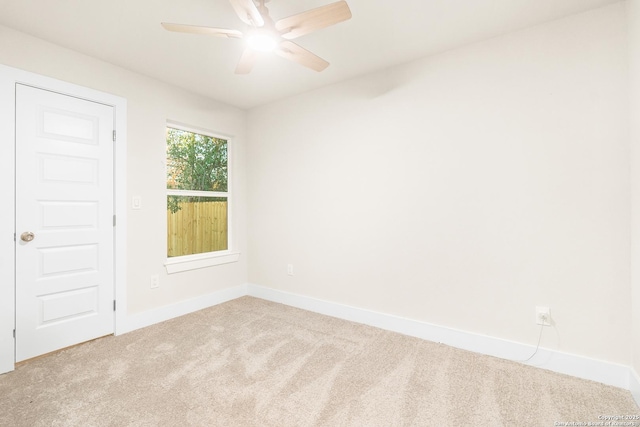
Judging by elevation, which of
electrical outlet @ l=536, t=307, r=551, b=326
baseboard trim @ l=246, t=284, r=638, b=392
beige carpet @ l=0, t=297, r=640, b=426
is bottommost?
beige carpet @ l=0, t=297, r=640, b=426

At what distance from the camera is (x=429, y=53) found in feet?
7.84

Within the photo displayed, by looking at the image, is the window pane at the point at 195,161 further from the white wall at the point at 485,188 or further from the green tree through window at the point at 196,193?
the white wall at the point at 485,188

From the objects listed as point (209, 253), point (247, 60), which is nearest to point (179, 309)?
point (209, 253)

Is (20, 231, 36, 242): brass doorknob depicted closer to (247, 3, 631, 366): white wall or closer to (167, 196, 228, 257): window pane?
(167, 196, 228, 257): window pane

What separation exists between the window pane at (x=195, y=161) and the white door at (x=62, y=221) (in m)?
0.65

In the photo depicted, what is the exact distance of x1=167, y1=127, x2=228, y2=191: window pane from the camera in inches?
123

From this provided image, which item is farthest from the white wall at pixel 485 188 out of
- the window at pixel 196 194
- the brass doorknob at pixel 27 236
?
the brass doorknob at pixel 27 236

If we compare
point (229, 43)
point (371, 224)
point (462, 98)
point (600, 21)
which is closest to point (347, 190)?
point (371, 224)

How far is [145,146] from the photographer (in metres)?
2.77

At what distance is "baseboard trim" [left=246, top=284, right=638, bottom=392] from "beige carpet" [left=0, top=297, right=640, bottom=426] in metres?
0.07

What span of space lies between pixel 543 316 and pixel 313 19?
2466 millimetres

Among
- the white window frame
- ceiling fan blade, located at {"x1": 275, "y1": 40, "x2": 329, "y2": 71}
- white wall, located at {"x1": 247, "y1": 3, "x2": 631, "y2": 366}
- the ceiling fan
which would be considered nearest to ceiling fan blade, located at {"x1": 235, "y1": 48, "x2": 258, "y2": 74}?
the ceiling fan

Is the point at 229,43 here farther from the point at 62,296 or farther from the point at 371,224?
the point at 62,296

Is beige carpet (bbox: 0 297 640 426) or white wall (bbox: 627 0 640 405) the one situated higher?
white wall (bbox: 627 0 640 405)
